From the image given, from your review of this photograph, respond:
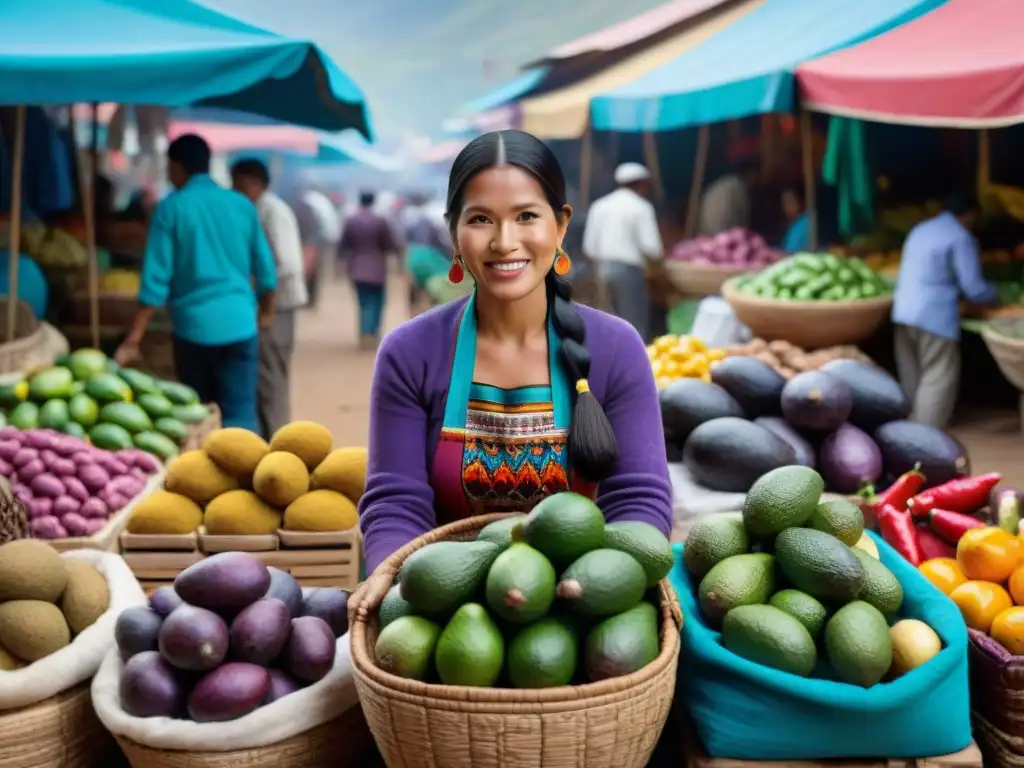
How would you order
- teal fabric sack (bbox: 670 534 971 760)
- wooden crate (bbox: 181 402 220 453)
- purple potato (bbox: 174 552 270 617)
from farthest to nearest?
wooden crate (bbox: 181 402 220 453) < purple potato (bbox: 174 552 270 617) < teal fabric sack (bbox: 670 534 971 760)

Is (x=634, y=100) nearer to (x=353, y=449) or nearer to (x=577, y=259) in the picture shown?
(x=577, y=259)

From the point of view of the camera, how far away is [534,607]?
1835mm

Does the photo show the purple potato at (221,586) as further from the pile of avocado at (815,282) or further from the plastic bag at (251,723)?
the pile of avocado at (815,282)

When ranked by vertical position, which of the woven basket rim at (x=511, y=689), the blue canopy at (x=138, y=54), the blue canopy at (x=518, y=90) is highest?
the blue canopy at (x=518, y=90)

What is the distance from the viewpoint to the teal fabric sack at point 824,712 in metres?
1.98

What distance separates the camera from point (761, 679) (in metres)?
1.99

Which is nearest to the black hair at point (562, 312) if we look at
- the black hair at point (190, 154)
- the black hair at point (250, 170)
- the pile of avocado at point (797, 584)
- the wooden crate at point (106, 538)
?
the pile of avocado at point (797, 584)

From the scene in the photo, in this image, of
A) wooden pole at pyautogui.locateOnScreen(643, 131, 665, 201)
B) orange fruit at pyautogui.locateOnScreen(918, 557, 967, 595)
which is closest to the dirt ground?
wooden pole at pyautogui.locateOnScreen(643, 131, 665, 201)

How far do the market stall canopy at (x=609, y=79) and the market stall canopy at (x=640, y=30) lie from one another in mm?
89

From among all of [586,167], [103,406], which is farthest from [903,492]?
[586,167]

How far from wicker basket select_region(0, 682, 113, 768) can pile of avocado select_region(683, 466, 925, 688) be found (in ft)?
4.75

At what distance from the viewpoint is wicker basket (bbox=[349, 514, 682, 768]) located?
68.2 inches

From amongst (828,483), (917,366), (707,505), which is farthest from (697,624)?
(917,366)

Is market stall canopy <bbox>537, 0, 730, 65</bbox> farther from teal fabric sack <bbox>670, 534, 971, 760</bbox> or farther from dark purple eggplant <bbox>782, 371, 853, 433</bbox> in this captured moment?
teal fabric sack <bbox>670, 534, 971, 760</bbox>
